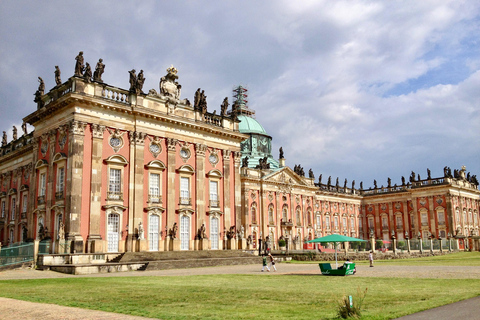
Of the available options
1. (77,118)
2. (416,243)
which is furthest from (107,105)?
(416,243)

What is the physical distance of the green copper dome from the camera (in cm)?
7394

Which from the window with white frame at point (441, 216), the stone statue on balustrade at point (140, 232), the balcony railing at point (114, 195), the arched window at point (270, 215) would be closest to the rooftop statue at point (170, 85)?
the balcony railing at point (114, 195)

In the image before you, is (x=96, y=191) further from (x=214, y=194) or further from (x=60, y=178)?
(x=214, y=194)

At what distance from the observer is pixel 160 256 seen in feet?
113

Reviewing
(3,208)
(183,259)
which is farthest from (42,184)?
(3,208)

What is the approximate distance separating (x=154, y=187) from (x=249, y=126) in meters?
38.8

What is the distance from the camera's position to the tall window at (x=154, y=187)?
37.4 metres

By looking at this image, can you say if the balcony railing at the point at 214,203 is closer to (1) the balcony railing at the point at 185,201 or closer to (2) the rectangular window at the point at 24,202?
(1) the balcony railing at the point at 185,201

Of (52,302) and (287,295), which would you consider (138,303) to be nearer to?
(52,302)

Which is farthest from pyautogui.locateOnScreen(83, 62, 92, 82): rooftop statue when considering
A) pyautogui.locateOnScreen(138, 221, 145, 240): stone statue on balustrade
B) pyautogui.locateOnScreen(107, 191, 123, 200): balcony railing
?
pyautogui.locateOnScreen(138, 221, 145, 240): stone statue on balustrade

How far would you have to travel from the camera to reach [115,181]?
35531 mm

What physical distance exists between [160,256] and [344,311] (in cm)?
2650

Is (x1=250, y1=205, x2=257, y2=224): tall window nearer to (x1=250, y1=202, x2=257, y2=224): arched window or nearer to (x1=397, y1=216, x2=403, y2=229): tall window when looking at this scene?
(x1=250, y1=202, x2=257, y2=224): arched window

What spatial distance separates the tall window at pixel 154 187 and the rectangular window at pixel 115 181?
9.22 feet
